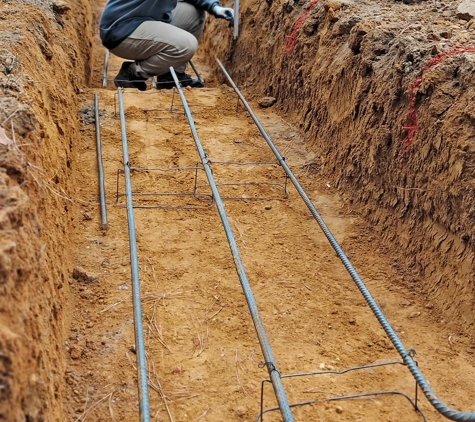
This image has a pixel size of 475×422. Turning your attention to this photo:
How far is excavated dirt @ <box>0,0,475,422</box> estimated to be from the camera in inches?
93.0

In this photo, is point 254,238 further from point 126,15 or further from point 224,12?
point 224,12

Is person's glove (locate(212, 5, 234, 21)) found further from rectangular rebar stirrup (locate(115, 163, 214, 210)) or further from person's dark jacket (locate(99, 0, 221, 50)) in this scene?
rectangular rebar stirrup (locate(115, 163, 214, 210))

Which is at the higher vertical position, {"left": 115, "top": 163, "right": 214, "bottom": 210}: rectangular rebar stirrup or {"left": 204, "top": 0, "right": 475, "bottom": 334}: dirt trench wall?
{"left": 204, "top": 0, "right": 475, "bottom": 334}: dirt trench wall

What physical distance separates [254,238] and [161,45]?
3205 mm

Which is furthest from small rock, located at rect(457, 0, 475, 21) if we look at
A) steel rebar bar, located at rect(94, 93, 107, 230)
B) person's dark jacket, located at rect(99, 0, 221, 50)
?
person's dark jacket, located at rect(99, 0, 221, 50)

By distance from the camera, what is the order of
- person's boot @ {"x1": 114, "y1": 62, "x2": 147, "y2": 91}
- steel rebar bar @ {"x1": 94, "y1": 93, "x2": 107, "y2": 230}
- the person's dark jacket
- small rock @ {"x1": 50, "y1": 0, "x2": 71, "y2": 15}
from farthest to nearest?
person's boot @ {"x1": 114, "y1": 62, "x2": 147, "y2": 91} → the person's dark jacket → small rock @ {"x1": 50, "y1": 0, "x2": 71, "y2": 15} → steel rebar bar @ {"x1": 94, "y1": 93, "x2": 107, "y2": 230}

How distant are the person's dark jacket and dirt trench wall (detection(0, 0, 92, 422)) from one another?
4.45 feet

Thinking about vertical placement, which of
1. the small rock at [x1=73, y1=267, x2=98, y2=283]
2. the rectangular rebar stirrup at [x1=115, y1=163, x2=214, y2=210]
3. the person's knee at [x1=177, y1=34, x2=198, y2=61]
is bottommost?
the small rock at [x1=73, y1=267, x2=98, y2=283]

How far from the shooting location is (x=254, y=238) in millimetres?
3605

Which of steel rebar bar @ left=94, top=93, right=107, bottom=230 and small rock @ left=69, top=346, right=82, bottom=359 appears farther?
steel rebar bar @ left=94, top=93, right=107, bottom=230

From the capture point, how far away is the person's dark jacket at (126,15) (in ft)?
19.2

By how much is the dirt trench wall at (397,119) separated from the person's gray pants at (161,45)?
46.7 inches

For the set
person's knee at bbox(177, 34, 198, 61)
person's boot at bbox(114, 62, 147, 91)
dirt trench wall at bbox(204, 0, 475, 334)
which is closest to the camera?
dirt trench wall at bbox(204, 0, 475, 334)

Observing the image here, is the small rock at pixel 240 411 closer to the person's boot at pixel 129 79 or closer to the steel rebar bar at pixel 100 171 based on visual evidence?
the steel rebar bar at pixel 100 171
